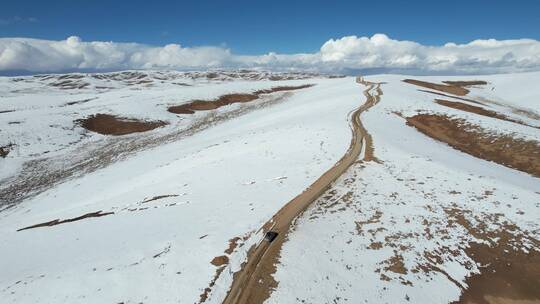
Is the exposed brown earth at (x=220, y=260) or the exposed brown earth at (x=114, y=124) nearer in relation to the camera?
the exposed brown earth at (x=220, y=260)

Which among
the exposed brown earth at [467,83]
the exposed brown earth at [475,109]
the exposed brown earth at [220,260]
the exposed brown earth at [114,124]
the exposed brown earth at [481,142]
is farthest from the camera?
the exposed brown earth at [467,83]

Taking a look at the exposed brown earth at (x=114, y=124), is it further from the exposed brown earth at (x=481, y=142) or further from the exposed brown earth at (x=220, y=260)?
the exposed brown earth at (x=220, y=260)

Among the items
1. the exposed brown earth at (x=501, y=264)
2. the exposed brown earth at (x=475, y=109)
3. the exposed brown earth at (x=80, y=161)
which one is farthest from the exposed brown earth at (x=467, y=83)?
the exposed brown earth at (x=501, y=264)

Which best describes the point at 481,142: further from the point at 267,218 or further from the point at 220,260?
the point at 220,260

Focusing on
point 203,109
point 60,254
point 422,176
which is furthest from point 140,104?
point 422,176

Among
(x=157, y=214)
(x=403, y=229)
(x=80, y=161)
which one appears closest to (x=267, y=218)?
(x=403, y=229)

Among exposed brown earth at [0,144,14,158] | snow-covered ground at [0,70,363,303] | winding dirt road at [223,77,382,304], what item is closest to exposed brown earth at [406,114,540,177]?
snow-covered ground at [0,70,363,303]

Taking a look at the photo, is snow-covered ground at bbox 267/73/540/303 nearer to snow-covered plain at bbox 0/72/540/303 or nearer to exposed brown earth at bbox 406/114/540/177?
snow-covered plain at bbox 0/72/540/303
